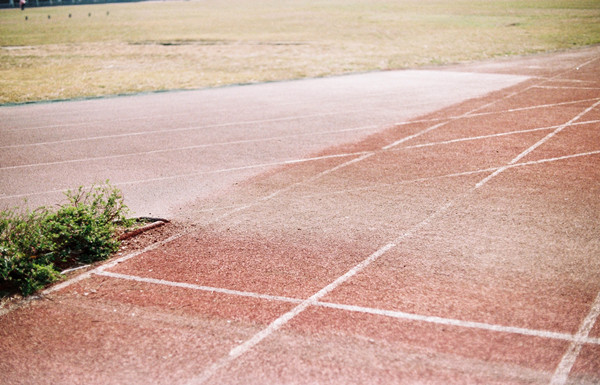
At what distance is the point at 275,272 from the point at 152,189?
4324 mm

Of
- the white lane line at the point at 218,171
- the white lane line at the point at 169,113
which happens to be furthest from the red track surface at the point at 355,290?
the white lane line at the point at 169,113

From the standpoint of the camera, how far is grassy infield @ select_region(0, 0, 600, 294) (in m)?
7.73

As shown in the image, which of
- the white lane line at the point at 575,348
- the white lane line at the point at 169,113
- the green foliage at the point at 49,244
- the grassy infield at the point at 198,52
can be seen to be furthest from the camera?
the white lane line at the point at 169,113

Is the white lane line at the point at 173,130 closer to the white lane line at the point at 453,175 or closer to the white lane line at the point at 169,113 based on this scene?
the white lane line at the point at 169,113

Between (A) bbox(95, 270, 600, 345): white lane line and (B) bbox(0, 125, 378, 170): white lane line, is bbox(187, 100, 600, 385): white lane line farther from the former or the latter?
(B) bbox(0, 125, 378, 170): white lane line

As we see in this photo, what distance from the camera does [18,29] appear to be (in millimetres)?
51469

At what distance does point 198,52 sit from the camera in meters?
32.0

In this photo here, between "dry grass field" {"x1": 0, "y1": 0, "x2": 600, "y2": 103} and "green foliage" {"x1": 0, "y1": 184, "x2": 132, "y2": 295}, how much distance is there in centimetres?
1375

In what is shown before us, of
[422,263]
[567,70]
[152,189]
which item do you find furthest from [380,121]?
[567,70]

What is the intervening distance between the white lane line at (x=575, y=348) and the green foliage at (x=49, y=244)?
5715mm

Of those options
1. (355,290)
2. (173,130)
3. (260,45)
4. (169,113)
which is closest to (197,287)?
(355,290)

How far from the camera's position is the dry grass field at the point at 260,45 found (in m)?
23.6

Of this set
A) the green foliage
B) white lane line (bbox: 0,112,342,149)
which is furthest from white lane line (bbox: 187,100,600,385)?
white lane line (bbox: 0,112,342,149)

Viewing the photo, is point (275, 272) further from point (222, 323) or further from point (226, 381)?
point (226, 381)
